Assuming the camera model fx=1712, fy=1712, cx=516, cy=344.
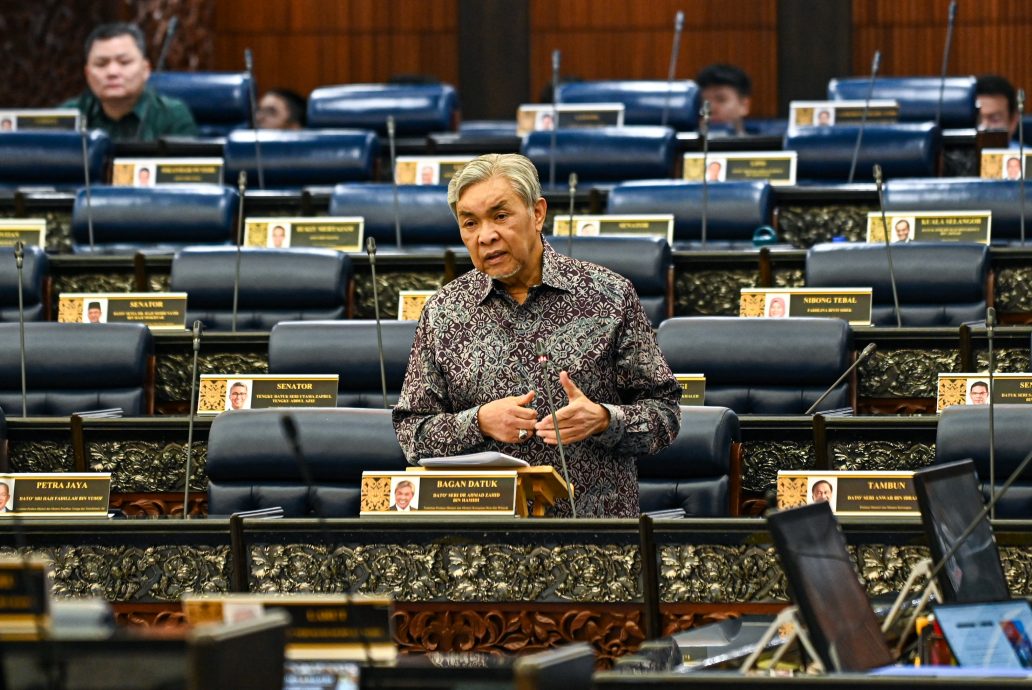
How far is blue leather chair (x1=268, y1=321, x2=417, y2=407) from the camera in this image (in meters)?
4.48

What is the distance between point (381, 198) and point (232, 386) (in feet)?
6.23

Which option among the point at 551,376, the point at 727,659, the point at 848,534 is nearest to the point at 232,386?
the point at 551,376

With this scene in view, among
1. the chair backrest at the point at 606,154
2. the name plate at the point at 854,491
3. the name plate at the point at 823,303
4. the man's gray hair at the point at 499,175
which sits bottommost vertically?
the name plate at the point at 854,491

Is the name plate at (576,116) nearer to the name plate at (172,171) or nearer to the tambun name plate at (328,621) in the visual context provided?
the name plate at (172,171)

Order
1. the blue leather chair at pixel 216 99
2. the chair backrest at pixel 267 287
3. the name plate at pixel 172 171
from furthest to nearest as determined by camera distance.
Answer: the blue leather chair at pixel 216 99
the name plate at pixel 172 171
the chair backrest at pixel 267 287

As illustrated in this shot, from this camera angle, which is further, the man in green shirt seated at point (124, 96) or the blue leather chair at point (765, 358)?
the man in green shirt seated at point (124, 96)

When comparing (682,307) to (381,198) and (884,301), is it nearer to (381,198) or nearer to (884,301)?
(884,301)

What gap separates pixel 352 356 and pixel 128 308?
943 mm

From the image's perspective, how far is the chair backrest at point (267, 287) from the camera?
5270mm

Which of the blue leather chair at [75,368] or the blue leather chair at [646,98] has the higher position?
the blue leather chair at [646,98]

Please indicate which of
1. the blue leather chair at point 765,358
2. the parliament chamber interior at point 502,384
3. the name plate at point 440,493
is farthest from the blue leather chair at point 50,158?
the name plate at point 440,493

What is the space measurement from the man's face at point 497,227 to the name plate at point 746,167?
355 centimetres

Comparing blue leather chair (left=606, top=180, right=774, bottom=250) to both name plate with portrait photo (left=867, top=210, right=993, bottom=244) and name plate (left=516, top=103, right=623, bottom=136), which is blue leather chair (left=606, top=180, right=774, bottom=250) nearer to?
name plate with portrait photo (left=867, top=210, right=993, bottom=244)

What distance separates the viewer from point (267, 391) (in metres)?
4.34
